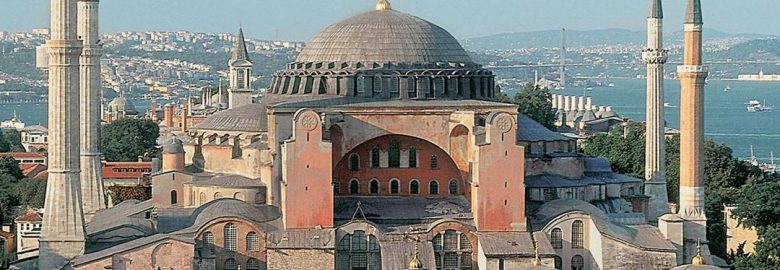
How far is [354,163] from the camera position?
36.8 m

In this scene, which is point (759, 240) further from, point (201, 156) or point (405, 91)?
point (201, 156)

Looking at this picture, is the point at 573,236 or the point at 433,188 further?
the point at 433,188

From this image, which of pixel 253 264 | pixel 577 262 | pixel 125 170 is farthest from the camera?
pixel 125 170

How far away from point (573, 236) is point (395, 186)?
3998 mm

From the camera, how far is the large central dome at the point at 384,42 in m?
38.3

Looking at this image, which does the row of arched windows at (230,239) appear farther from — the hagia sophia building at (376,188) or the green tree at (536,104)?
the green tree at (536,104)

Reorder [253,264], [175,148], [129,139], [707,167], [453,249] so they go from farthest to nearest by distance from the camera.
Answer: [129,139] → [707,167] → [175,148] → [453,249] → [253,264]

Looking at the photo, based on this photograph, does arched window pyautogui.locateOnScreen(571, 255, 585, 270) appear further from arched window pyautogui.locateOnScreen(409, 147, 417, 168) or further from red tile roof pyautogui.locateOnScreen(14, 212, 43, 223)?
red tile roof pyautogui.locateOnScreen(14, 212, 43, 223)

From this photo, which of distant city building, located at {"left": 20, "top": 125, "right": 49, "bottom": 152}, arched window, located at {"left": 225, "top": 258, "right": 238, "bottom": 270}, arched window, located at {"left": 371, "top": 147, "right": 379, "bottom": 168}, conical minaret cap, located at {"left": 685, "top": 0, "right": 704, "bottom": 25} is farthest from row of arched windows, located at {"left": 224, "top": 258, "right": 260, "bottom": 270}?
distant city building, located at {"left": 20, "top": 125, "right": 49, "bottom": 152}

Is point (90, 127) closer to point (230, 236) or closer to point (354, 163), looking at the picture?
point (354, 163)

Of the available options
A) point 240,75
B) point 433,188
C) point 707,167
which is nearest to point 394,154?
point 433,188

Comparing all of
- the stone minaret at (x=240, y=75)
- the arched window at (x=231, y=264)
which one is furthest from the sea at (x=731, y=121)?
the arched window at (x=231, y=264)

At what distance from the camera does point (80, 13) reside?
43469 millimetres

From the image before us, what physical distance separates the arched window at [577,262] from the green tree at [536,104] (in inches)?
1332
